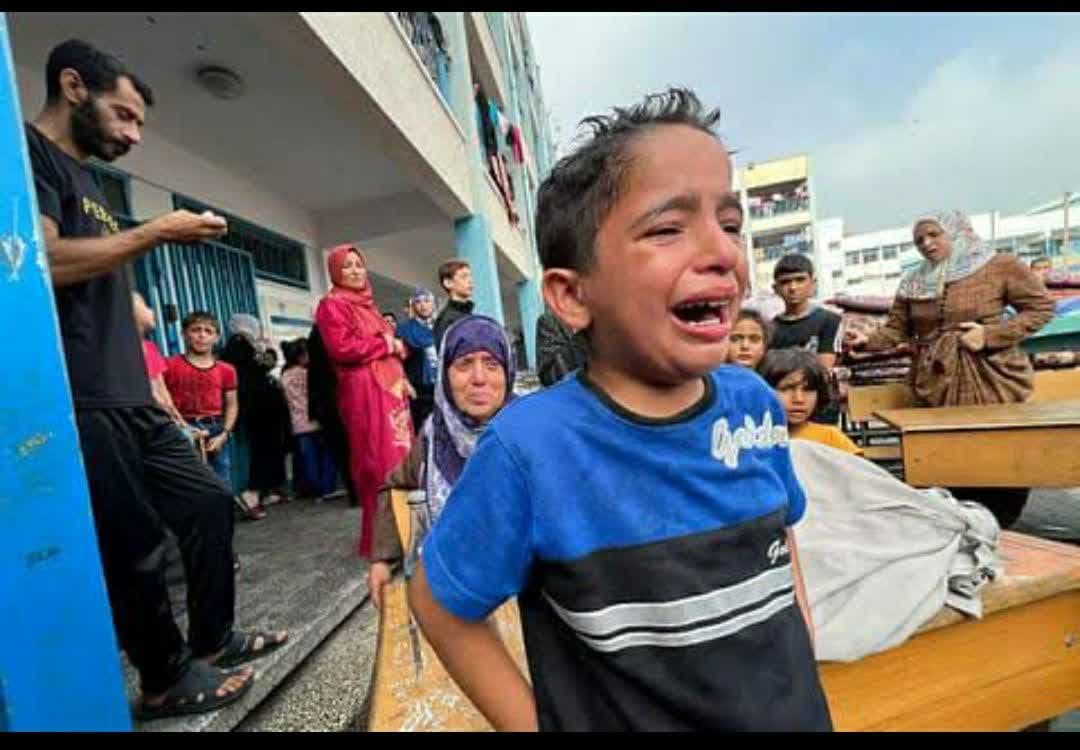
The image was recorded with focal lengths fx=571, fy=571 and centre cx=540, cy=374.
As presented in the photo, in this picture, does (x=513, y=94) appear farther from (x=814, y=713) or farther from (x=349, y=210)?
(x=814, y=713)

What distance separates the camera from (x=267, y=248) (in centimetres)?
630

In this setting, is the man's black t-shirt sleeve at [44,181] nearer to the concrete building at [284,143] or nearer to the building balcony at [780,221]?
the concrete building at [284,143]

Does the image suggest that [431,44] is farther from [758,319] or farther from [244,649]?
[244,649]

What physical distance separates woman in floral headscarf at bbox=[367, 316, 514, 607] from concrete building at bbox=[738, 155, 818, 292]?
4642cm

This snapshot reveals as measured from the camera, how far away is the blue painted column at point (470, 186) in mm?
7328

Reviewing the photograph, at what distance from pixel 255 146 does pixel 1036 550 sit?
6.05 meters

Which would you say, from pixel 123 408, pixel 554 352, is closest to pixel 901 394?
pixel 554 352

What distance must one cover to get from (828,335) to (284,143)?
4.91 metres

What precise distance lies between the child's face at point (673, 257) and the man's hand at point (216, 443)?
12.4 ft

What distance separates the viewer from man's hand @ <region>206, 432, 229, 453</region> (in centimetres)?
375

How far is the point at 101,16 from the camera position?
3344 mm

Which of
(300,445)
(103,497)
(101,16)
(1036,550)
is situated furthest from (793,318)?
(101,16)

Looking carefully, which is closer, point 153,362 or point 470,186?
point 153,362

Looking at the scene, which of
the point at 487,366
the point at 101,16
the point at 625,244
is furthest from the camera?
the point at 101,16
